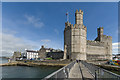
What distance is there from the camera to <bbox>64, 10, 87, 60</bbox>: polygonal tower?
142ft

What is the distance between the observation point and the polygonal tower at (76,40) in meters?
43.2

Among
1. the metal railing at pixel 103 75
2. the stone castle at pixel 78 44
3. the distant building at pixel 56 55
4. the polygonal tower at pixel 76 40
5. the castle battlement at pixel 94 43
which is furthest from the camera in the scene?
the distant building at pixel 56 55

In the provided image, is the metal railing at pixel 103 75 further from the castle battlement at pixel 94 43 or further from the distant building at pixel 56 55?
the castle battlement at pixel 94 43

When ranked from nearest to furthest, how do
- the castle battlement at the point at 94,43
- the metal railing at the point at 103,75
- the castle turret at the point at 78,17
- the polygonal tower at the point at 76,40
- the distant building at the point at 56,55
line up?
the metal railing at the point at 103,75 → the polygonal tower at the point at 76,40 → the castle turret at the point at 78,17 → the castle battlement at the point at 94,43 → the distant building at the point at 56,55

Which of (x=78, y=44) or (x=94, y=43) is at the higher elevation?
(x=94, y=43)

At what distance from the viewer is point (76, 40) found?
43.9 meters

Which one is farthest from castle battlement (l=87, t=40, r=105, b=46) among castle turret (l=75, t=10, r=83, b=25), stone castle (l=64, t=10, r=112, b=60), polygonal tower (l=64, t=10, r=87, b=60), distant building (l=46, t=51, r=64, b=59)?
distant building (l=46, t=51, r=64, b=59)

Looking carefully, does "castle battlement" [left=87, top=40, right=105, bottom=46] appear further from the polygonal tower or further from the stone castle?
the polygonal tower

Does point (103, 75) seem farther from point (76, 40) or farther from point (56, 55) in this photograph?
point (56, 55)

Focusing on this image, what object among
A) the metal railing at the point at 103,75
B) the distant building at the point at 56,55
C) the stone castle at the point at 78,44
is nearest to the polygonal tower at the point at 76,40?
the stone castle at the point at 78,44

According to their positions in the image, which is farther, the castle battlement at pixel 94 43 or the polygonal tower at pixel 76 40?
the castle battlement at pixel 94 43

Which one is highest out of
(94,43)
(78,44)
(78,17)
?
(78,17)

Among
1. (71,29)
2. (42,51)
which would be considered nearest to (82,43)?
(71,29)

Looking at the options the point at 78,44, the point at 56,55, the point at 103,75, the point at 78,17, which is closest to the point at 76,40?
the point at 78,44
